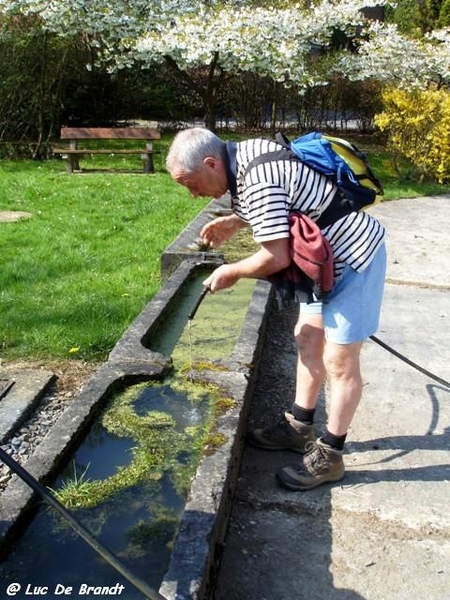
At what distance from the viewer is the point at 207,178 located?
108 inches

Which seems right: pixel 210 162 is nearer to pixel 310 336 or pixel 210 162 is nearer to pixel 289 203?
pixel 289 203

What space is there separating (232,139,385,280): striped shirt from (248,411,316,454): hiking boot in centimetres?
91

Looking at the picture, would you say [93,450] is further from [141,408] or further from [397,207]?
[397,207]

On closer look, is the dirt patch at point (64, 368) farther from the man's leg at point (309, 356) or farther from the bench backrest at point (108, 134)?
the bench backrest at point (108, 134)

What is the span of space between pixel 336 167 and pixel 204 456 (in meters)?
1.24

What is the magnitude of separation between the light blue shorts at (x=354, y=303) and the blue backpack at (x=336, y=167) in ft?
0.73

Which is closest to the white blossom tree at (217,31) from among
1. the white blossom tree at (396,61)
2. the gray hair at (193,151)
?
the white blossom tree at (396,61)

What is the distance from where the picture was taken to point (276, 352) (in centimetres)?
459

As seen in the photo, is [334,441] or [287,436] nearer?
[334,441]

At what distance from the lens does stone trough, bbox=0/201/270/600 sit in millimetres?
2275

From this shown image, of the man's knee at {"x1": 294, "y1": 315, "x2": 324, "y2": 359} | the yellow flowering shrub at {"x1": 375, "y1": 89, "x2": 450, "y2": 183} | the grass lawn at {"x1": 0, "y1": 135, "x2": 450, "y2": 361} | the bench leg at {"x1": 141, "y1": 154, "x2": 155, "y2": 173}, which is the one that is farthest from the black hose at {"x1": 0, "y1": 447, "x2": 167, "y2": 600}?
the yellow flowering shrub at {"x1": 375, "y1": 89, "x2": 450, "y2": 183}

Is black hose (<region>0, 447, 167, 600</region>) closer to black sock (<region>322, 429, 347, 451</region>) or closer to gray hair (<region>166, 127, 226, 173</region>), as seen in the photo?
gray hair (<region>166, 127, 226, 173</region>)

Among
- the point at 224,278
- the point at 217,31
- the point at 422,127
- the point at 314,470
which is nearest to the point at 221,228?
the point at 224,278

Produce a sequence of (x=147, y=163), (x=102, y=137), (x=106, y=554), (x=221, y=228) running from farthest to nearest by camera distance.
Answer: (x=102, y=137)
(x=147, y=163)
(x=221, y=228)
(x=106, y=554)
